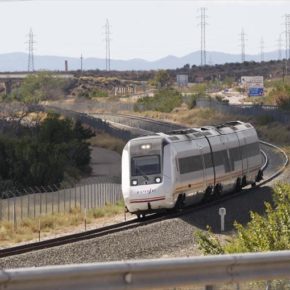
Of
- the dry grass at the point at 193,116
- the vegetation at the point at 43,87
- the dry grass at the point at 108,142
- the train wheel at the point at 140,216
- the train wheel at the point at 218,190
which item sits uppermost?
the vegetation at the point at 43,87

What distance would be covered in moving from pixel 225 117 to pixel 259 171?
5726 cm

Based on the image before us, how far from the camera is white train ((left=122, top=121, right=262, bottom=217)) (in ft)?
106

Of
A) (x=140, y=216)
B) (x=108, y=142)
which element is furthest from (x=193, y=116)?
(x=140, y=216)

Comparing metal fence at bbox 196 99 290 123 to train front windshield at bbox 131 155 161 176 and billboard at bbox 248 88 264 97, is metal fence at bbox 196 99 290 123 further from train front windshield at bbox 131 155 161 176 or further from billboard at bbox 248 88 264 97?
train front windshield at bbox 131 155 161 176

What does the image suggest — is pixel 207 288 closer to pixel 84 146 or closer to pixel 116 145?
pixel 84 146

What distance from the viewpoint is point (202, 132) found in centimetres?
3688

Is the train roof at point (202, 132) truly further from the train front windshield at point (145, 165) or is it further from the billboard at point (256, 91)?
the billboard at point (256, 91)

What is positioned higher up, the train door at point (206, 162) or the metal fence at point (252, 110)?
the train door at point (206, 162)

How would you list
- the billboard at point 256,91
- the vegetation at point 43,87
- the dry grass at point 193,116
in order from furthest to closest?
the vegetation at point 43,87, the billboard at point 256,91, the dry grass at point 193,116

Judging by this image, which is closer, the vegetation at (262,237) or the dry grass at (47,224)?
the vegetation at (262,237)

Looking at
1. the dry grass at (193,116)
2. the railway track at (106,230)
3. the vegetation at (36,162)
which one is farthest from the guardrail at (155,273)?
the dry grass at (193,116)

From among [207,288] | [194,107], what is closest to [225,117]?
[194,107]

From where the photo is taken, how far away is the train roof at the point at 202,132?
33.8 metres

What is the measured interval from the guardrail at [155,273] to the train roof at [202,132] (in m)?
23.5
